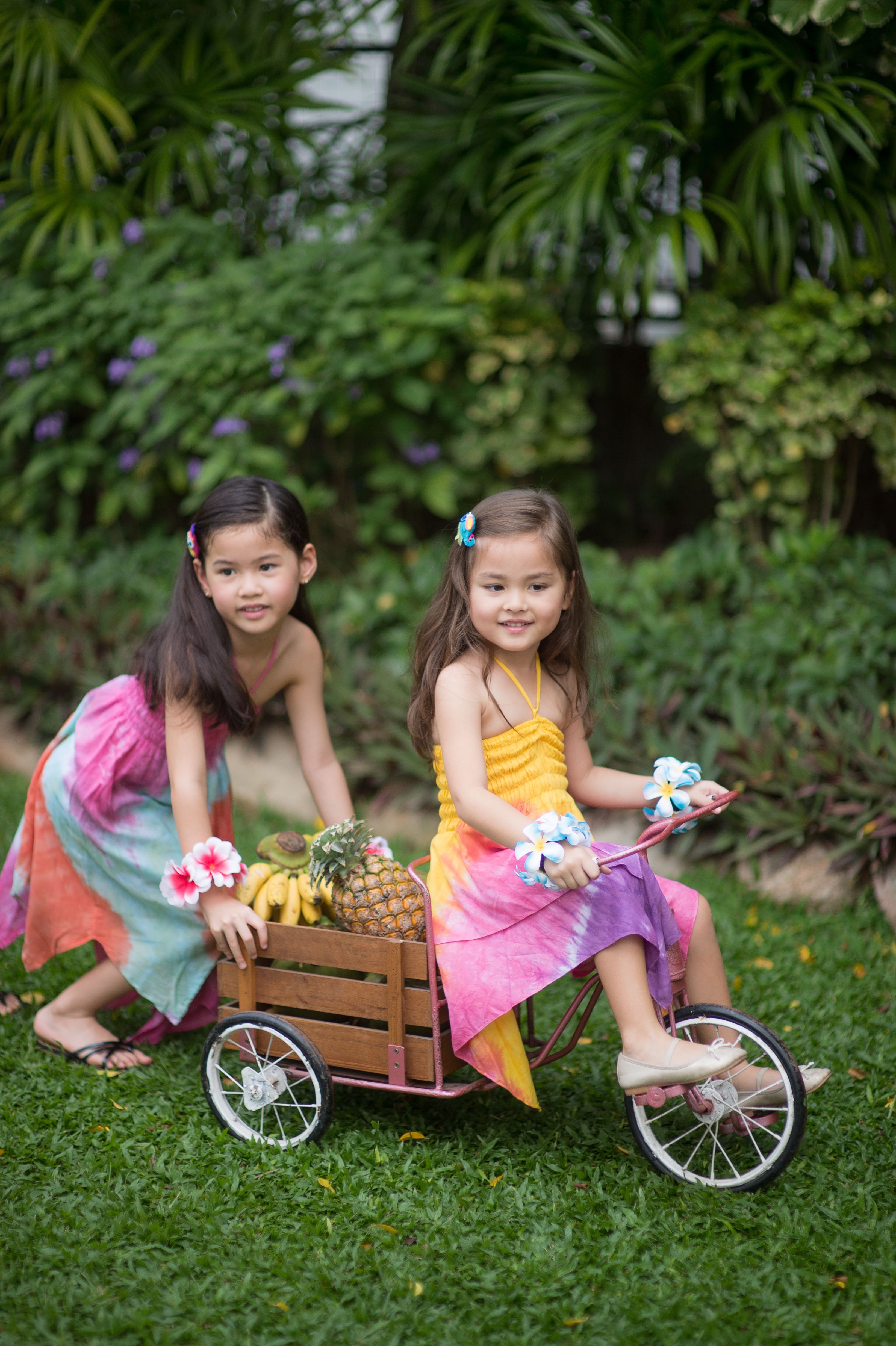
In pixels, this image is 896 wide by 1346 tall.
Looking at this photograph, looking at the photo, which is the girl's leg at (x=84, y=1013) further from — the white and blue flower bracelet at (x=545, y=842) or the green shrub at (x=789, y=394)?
the green shrub at (x=789, y=394)

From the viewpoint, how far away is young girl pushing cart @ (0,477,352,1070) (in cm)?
255

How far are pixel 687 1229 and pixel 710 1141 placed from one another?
0.34 metres

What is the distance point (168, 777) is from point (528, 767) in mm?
975

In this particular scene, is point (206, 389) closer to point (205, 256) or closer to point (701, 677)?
point (205, 256)

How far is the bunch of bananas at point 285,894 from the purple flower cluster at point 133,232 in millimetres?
4212

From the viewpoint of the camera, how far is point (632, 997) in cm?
211

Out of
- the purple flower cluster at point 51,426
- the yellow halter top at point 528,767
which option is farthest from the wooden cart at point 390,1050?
the purple flower cluster at point 51,426

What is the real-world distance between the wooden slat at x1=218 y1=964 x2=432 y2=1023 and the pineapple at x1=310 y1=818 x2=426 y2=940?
0.32 ft

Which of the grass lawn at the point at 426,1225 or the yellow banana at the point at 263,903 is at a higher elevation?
the yellow banana at the point at 263,903

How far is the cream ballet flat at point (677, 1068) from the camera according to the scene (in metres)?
2.00

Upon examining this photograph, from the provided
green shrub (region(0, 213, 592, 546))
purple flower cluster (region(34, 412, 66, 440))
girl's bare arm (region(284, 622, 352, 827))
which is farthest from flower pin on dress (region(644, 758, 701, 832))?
purple flower cluster (region(34, 412, 66, 440))

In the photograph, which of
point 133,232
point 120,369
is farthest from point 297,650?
point 133,232

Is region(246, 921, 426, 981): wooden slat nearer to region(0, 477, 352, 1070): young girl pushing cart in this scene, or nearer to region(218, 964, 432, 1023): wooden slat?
region(218, 964, 432, 1023): wooden slat

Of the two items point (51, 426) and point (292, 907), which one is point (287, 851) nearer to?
point (292, 907)
